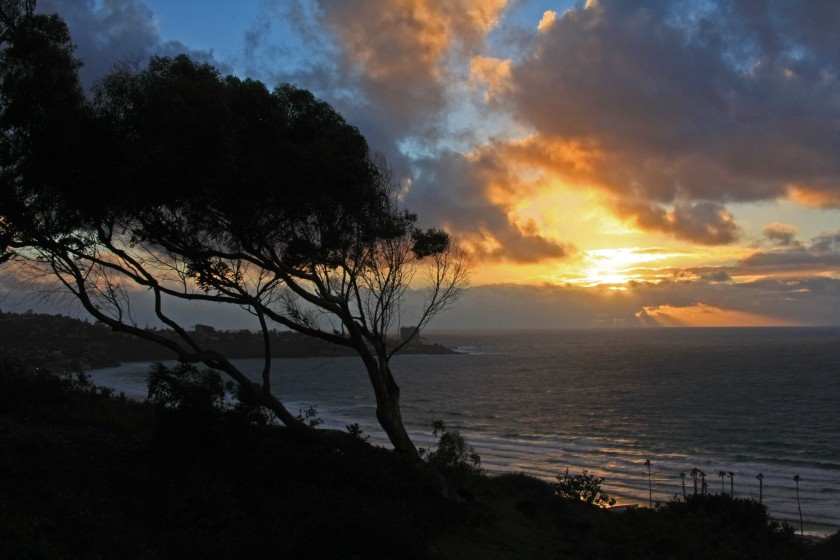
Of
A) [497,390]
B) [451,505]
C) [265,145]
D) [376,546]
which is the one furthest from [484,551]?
[497,390]

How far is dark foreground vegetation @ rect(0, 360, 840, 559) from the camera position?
8172mm

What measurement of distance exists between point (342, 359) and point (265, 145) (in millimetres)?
162202

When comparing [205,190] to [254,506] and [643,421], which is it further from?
[643,421]

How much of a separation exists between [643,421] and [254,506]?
5201 cm

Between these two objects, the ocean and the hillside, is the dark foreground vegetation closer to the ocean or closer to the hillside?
the ocean

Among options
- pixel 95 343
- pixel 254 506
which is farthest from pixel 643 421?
pixel 95 343

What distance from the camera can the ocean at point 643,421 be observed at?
1318 inches

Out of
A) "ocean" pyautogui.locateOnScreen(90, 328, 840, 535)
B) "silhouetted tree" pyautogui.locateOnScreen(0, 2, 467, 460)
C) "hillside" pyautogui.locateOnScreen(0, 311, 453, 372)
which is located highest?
"silhouetted tree" pyautogui.locateOnScreen(0, 2, 467, 460)

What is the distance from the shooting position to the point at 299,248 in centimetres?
1309

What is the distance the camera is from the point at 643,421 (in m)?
55.7

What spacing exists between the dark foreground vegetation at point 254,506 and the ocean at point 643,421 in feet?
50.9

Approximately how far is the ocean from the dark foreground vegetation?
15522 millimetres

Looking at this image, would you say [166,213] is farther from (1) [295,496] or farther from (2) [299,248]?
(1) [295,496]

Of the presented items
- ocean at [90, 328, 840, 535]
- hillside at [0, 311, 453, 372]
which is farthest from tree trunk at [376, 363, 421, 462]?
hillside at [0, 311, 453, 372]
